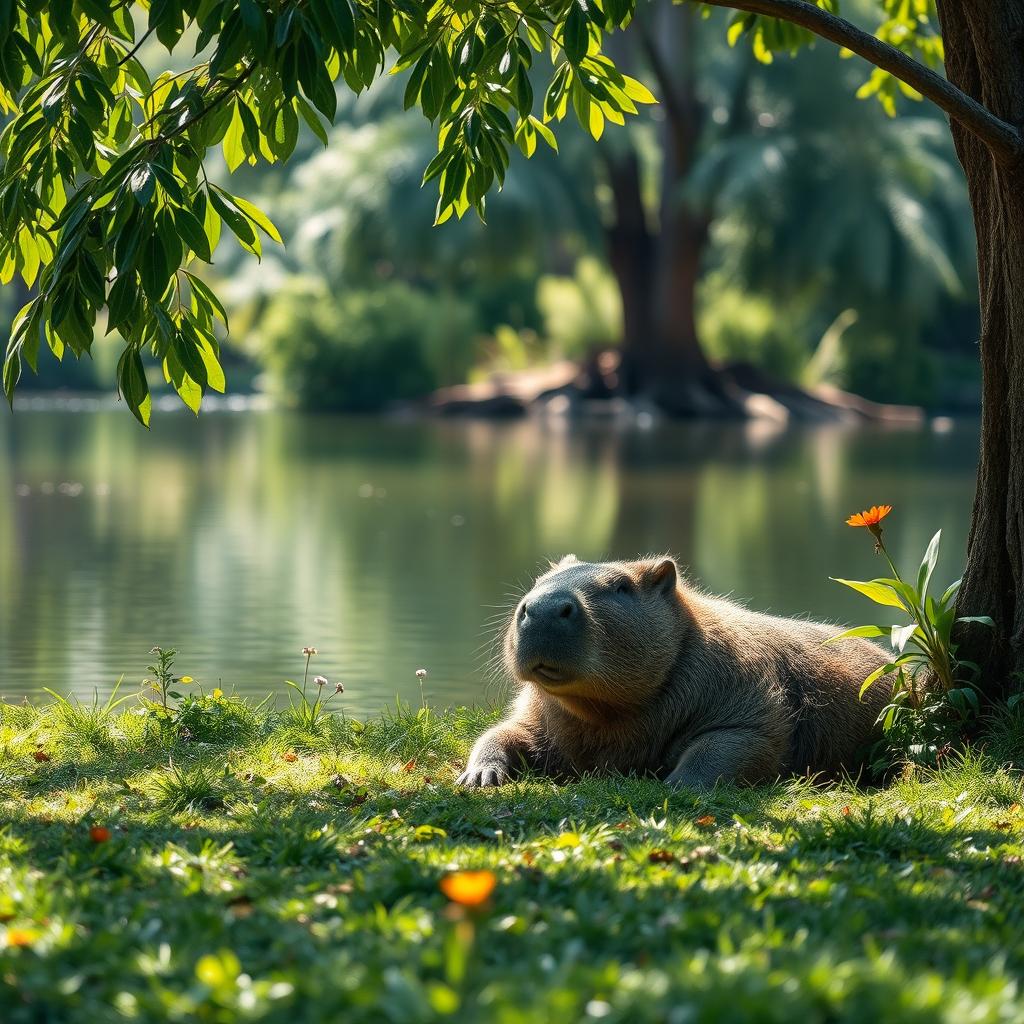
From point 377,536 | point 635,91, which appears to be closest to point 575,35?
point 635,91

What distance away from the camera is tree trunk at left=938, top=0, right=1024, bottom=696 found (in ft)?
25.2

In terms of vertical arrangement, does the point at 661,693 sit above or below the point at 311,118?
below

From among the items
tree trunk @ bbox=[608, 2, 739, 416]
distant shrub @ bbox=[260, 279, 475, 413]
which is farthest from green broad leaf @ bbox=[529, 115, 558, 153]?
Answer: distant shrub @ bbox=[260, 279, 475, 413]

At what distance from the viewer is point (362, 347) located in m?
58.3

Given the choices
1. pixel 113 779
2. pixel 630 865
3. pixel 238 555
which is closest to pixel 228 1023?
pixel 630 865

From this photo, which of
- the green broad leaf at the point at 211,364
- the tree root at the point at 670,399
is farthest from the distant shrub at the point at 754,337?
the green broad leaf at the point at 211,364

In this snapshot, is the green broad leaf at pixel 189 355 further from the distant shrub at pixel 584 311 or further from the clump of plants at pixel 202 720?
the distant shrub at pixel 584 311

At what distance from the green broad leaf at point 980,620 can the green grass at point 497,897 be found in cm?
68

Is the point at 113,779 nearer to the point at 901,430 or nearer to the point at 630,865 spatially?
the point at 630,865

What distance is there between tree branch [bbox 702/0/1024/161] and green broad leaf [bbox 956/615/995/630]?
7.45 feet

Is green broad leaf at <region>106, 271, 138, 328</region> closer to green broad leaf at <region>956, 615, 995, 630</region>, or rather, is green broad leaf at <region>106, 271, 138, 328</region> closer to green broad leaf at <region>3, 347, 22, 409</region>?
green broad leaf at <region>3, 347, 22, 409</region>

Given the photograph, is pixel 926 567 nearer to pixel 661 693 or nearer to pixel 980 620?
pixel 980 620

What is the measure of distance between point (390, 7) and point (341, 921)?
370 centimetres

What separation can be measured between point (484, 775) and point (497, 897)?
2.99 meters
